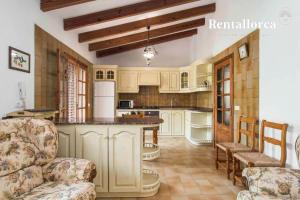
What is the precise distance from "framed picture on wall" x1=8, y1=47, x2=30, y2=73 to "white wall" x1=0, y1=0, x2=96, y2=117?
0.05 meters

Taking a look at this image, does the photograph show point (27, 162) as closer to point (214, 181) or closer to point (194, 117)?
point (214, 181)

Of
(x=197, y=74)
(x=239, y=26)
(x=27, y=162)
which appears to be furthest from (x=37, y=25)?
(x=197, y=74)

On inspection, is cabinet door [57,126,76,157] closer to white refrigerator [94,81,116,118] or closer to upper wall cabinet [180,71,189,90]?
white refrigerator [94,81,116,118]

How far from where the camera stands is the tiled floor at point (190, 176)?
271 cm

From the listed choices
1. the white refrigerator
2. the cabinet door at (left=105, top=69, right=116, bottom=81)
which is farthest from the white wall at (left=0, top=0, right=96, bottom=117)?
the cabinet door at (left=105, top=69, right=116, bottom=81)

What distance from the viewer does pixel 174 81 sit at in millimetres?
6848

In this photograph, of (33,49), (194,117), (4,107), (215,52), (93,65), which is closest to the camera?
(4,107)

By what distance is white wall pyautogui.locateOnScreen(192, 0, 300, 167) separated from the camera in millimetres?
2379

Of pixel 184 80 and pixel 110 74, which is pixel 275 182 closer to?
pixel 184 80

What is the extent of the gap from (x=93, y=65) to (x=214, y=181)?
485 centimetres

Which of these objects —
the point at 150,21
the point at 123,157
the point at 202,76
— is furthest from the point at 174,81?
the point at 123,157

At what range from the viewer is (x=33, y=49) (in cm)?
286

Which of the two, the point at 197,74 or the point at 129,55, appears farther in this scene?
the point at 129,55

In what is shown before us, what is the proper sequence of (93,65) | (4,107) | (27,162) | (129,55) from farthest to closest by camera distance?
(129,55), (93,65), (4,107), (27,162)
